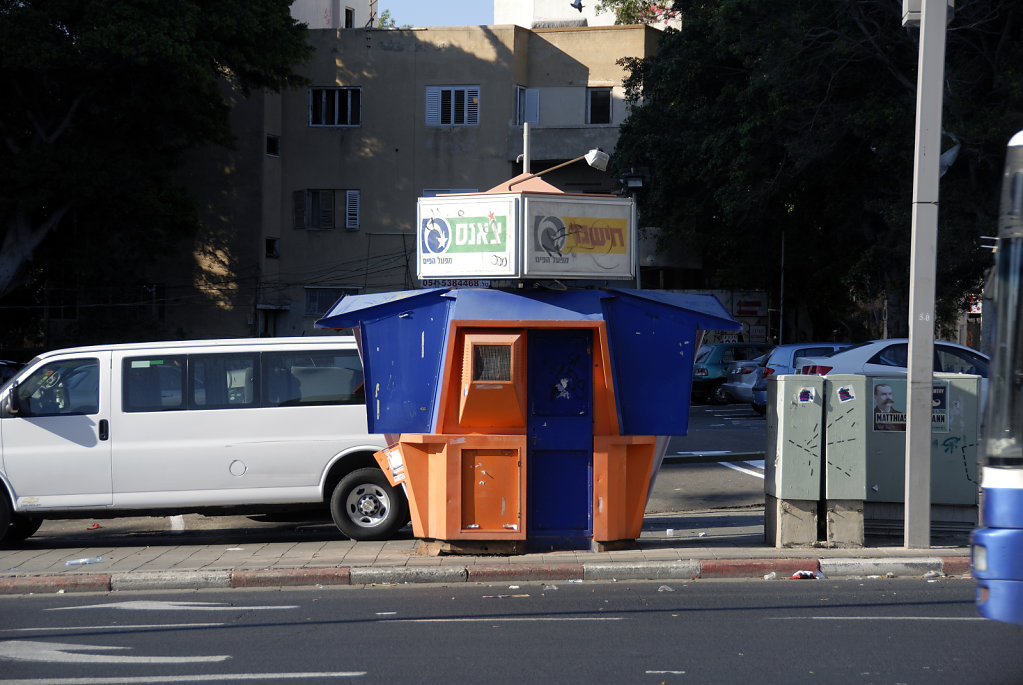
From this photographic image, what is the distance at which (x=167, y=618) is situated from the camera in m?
8.21

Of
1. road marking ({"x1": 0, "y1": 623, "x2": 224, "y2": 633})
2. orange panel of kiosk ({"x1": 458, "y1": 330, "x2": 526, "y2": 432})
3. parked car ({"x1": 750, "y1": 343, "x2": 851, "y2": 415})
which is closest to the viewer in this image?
road marking ({"x1": 0, "y1": 623, "x2": 224, "y2": 633})

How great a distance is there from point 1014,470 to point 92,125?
2954 cm

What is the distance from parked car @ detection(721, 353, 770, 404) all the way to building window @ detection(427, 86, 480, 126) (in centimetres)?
1416

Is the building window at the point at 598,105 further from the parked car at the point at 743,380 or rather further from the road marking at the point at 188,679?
the road marking at the point at 188,679

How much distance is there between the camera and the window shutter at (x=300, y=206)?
38031mm

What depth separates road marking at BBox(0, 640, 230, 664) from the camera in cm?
678

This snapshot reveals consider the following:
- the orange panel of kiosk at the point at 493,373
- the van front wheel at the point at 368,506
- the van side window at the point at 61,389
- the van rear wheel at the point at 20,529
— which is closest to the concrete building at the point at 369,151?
the van rear wheel at the point at 20,529

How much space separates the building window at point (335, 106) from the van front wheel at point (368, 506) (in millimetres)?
28293

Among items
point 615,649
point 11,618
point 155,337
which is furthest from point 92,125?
point 615,649

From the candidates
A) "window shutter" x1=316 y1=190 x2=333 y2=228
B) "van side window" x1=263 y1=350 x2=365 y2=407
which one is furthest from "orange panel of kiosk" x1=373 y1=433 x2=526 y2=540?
"window shutter" x1=316 y1=190 x2=333 y2=228

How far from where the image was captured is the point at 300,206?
3816 cm

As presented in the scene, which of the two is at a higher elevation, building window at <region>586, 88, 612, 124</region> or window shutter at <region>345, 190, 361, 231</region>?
building window at <region>586, 88, 612, 124</region>

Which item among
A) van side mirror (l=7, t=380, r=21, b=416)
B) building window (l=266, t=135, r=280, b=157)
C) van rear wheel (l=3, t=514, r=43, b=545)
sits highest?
building window (l=266, t=135, r=280, b=157)

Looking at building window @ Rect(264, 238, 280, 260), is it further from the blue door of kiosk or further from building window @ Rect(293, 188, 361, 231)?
the blue door of kiosk
